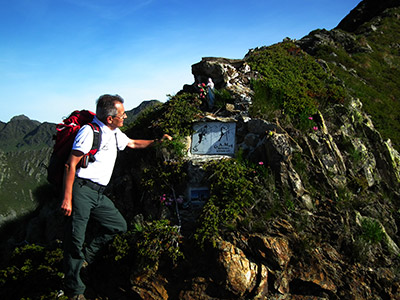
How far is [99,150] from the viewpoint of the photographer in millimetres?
4617

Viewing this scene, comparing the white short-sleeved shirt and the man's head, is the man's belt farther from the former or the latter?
the man's head

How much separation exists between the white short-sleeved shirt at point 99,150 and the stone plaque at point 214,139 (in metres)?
2.53

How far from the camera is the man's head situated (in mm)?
4809

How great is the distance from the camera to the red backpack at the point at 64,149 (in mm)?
4465

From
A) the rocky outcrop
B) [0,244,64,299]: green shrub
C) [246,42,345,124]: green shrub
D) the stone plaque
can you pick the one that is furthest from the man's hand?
the rocky outcrop

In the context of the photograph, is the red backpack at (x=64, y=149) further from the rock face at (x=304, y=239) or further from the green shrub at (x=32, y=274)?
the rock face at (x=304, y=239)

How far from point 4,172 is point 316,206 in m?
184

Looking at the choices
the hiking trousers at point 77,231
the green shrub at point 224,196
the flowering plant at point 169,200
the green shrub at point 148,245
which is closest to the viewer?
the hiking trousers at point 77,231

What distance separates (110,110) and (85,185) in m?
1.26

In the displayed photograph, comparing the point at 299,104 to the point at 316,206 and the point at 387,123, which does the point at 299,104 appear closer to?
the point at 316,206

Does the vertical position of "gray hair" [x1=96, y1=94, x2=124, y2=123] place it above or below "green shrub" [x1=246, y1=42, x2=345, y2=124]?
below

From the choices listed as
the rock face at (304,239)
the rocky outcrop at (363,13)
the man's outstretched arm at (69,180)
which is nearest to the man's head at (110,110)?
the man's outstretched arm at (69,180)

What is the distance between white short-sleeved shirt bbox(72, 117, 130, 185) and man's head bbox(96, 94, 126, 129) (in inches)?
4.0

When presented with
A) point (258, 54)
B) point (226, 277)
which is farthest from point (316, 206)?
point (258, 54)
